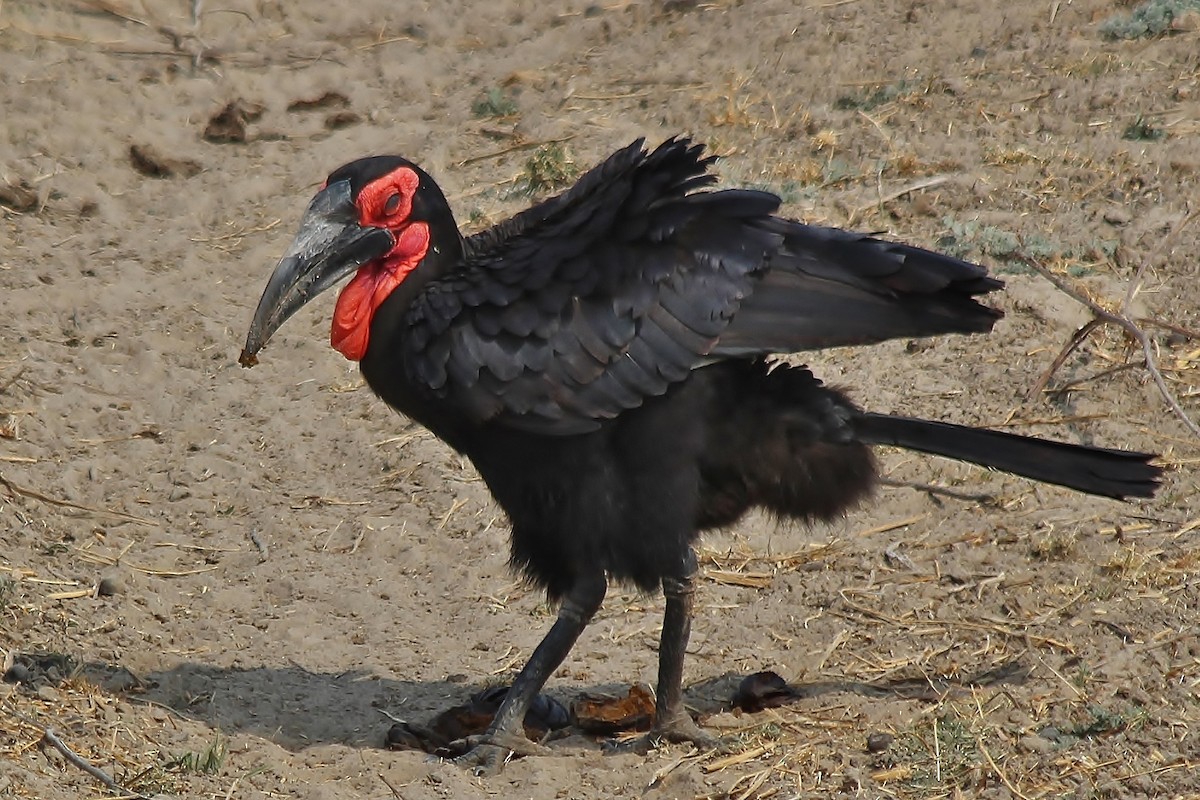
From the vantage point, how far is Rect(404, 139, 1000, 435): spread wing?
4.52 m

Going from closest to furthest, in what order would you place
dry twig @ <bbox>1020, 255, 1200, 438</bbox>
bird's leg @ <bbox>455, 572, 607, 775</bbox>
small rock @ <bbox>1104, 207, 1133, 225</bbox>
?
1. bird's leg @ <bbox>455, 572, 607, 775</bbox>
2. dry twig @ <bbox>1020, 255, 1200, 438</bbox>
3. small rock @ <bbox>1104, 207, 1133, 225</bbox>

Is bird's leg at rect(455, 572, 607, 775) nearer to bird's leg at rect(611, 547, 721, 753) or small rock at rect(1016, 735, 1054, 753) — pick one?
bird's leg at rect(611, 547, 721, 753)

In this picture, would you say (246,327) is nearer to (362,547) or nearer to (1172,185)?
(362,547)

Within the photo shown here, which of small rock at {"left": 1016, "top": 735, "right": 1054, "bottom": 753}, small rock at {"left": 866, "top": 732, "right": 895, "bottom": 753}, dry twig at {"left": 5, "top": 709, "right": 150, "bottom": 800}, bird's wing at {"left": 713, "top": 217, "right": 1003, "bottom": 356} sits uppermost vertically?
bird's wing at {"left": 713, "top": 217, "right": 1003, "bottom": 356}

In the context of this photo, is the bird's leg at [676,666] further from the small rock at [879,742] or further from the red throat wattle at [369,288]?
the red throat wattle at [369,288]

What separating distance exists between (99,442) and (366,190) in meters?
2.17

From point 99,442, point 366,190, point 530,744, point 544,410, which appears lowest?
point 530,744

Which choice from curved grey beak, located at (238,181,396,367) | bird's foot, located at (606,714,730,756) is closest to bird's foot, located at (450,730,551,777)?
bird's foot, located at (606,714,730,756)

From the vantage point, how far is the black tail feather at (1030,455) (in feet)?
15.4

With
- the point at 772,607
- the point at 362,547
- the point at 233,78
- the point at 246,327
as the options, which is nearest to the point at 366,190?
the point at 362,547

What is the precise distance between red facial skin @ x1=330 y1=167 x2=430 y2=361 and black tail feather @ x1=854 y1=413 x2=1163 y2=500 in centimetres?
141

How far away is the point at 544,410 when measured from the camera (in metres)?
4.51

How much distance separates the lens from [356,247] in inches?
185

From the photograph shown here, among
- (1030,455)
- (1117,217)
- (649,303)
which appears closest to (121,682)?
(649,303)
